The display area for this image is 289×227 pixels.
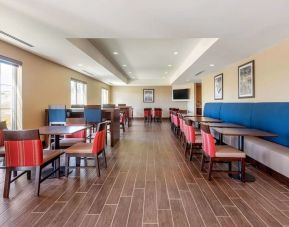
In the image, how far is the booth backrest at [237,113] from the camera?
511 cm

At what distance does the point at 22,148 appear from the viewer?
8.60ft

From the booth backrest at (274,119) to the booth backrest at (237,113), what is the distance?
25 centimetres

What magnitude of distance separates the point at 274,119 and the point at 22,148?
4291mm

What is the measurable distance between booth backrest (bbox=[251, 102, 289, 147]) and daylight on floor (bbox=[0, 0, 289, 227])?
0.8 inches

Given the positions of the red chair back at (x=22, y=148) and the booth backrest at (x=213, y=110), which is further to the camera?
the booth backrest at (x=213, y=110)

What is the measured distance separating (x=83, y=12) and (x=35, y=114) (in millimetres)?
3636

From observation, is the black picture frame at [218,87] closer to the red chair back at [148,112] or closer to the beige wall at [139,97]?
the red chair back at [148,112]

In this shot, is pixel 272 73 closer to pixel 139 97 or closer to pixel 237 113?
pixel 237 113

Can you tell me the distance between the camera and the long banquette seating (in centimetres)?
316

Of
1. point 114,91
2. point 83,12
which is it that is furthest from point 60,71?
point 114,91

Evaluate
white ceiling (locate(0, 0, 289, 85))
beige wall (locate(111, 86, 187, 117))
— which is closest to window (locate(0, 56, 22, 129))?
white ceiling (locate(0, 0, 289, 85))

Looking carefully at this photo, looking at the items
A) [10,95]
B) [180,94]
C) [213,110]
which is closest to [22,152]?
[10,95]

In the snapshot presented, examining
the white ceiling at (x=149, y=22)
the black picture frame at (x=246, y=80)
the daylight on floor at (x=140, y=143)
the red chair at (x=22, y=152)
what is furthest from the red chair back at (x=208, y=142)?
the black picture frame at (x=246, y=80)

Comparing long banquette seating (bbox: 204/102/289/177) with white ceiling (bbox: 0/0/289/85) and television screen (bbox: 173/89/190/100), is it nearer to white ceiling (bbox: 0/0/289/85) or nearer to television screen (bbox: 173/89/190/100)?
white ceiling (bbox: 0/0/289/85)
